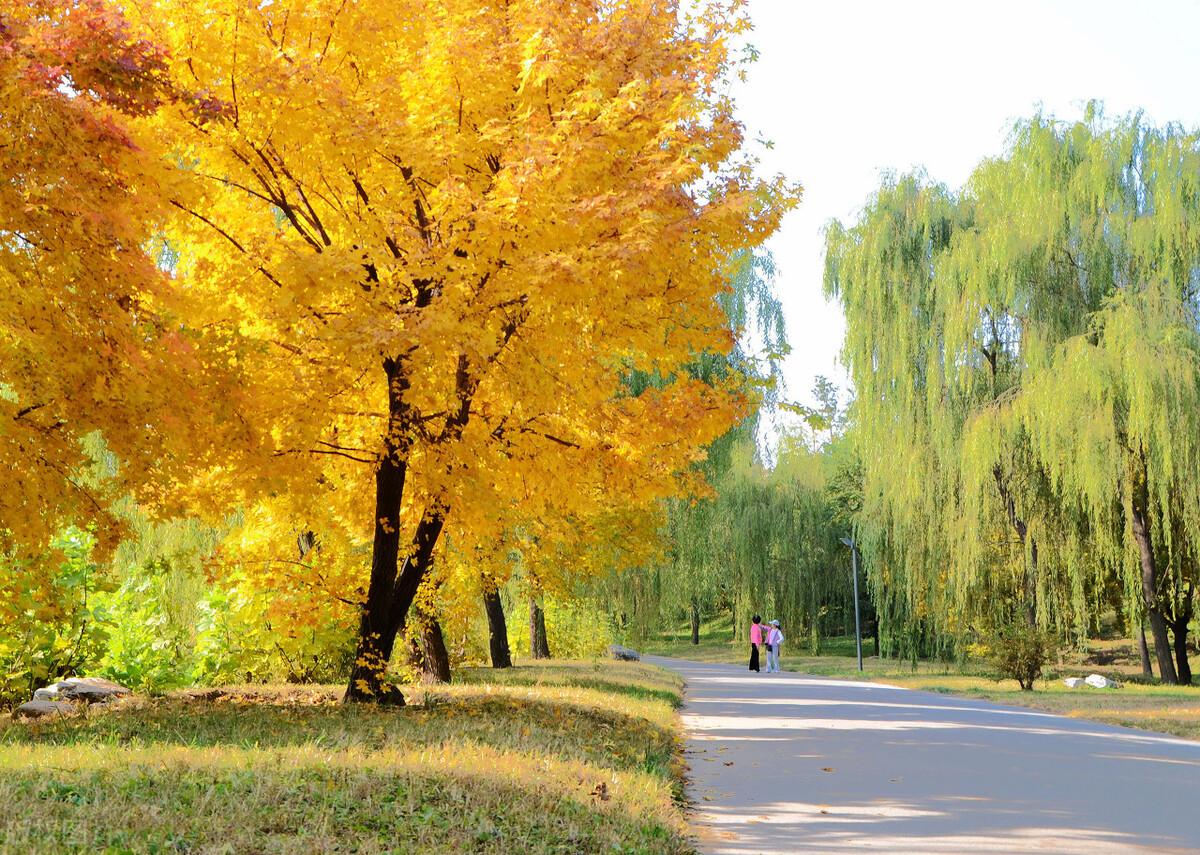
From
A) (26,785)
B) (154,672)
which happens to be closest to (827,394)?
(154,672)

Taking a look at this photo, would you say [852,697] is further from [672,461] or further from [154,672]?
[154,672]

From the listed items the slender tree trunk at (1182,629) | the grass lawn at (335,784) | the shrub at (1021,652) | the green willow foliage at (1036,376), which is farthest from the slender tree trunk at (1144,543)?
the grass lawn at (335,784)

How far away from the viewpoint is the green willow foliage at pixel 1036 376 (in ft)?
70.2

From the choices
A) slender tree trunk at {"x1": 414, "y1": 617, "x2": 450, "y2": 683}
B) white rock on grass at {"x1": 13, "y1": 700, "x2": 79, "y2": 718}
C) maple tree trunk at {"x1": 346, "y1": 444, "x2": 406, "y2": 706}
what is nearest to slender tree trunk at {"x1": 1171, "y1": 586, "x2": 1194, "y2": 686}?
slender tree trunk at {"x1": 414, "y1": 617, "x2": 450, "y2": 683}

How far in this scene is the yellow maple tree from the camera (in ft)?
29.8

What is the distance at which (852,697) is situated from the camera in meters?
19.3

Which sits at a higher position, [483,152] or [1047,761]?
Answer: [483,152]

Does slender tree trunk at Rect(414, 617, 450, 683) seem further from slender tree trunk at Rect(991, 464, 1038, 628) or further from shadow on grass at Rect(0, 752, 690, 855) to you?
slender tree trunk at Rect(991, 464, 1038, 628)

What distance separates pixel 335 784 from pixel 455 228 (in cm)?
481

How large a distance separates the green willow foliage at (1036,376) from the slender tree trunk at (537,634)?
8.54m

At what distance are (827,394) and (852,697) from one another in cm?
7957

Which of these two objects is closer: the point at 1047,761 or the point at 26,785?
the point at 26,785

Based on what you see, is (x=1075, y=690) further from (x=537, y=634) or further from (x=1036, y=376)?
(x=537, y=634)

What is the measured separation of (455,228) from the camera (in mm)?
9359
